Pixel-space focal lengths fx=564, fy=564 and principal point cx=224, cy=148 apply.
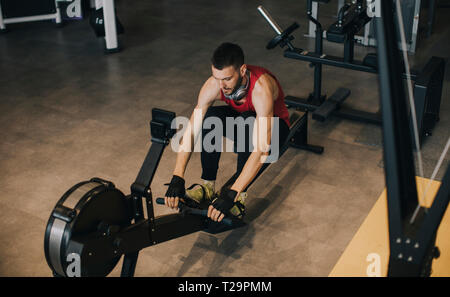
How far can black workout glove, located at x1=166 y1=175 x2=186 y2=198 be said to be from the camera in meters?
2.35

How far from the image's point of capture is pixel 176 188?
2365mm

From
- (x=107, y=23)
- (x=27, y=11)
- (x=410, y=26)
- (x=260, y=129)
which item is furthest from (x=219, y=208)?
(x=27, y=11)

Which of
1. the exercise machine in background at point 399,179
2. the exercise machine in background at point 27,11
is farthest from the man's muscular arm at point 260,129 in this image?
the exercise machine in background at point 27,11

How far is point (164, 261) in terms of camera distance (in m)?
2.51

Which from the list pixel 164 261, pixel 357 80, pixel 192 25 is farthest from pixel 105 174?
pixel 192 25

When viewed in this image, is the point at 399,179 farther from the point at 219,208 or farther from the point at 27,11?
the point at 27,11

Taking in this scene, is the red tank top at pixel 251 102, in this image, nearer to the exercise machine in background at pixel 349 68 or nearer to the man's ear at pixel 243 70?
the man's ear at pixel 243 70

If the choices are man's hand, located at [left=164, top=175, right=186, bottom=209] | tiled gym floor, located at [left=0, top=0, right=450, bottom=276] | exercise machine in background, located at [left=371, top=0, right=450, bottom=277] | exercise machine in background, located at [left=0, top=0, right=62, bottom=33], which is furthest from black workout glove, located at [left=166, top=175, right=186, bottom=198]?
exercise machine in background, located at [left=0, top=0, right=62, bottom=33]

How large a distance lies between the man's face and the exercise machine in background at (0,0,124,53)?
2.69 metres

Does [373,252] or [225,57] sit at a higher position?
[225,57]

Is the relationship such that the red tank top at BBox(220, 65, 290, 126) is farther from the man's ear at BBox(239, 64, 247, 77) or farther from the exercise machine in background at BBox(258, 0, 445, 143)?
A: the exercise machine in background at BBox(258, 0, 445, 143)

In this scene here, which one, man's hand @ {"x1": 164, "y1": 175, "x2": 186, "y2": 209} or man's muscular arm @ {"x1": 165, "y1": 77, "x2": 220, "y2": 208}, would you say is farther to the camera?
man's muscular arm @ {"x1": 165, "y1": 77, "x2": 220, "y2": 208}

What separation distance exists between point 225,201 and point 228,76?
523 millimetres

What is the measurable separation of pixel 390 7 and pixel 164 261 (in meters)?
1.67
